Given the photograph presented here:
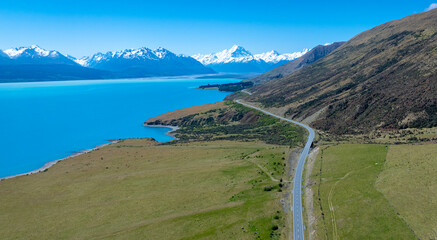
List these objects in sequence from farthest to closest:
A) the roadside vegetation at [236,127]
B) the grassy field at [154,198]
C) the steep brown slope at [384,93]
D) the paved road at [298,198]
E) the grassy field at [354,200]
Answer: the roadside vegetation at [236,127], the steep brown slope at [384,93], the grassy field at [154,198], the paved road at [298,198], the grassy field at [354,200]


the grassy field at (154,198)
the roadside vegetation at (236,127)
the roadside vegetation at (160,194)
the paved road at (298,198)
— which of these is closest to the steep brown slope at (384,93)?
the roadside vegetation at (236,127)

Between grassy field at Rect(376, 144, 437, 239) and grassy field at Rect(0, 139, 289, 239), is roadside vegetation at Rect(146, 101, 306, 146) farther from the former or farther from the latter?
grassy field at Rect(376, 144, 437, 239)

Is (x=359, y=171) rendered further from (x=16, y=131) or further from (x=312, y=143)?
(x=16, y=131)

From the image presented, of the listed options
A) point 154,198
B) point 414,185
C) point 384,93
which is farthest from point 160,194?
point 384,93

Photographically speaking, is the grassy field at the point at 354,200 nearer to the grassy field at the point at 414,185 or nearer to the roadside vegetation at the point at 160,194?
the grassy field at the point at 414,185

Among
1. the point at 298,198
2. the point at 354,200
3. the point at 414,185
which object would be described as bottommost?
the point at 298,198

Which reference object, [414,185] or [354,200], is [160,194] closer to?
[354,200]
